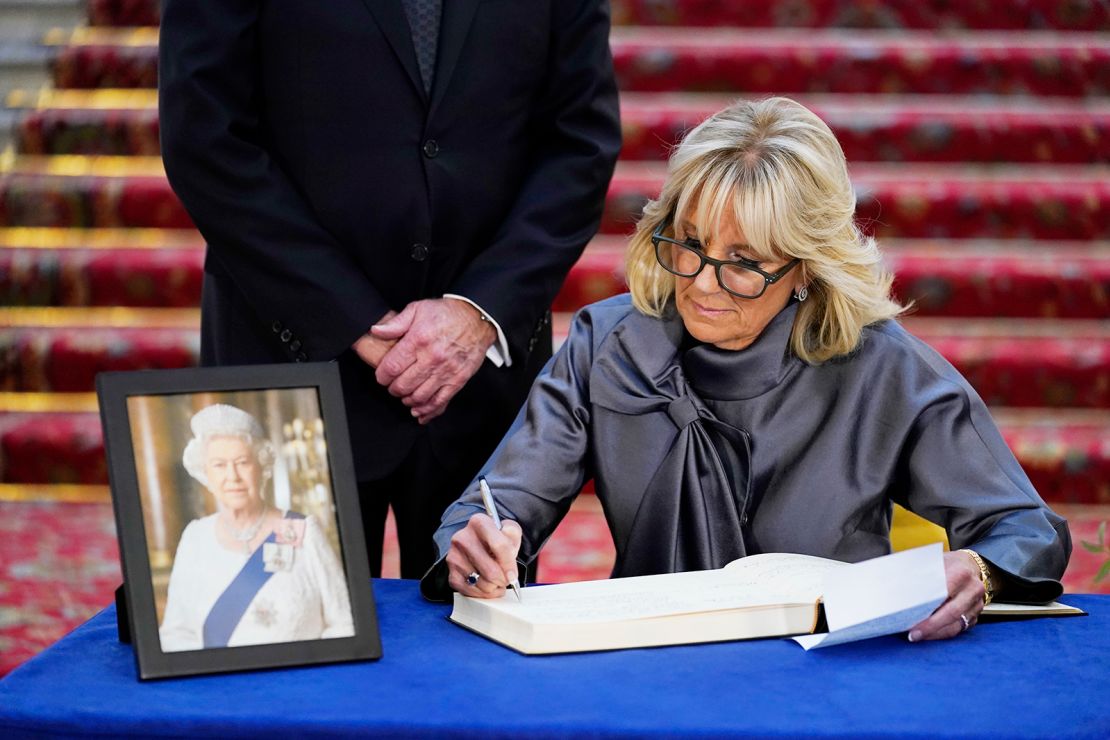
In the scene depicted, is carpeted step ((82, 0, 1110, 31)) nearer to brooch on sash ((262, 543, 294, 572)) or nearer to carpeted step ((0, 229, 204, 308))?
carpeted step ((0, 229, 204, 308))

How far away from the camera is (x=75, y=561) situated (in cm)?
348

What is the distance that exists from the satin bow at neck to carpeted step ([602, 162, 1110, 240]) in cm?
260

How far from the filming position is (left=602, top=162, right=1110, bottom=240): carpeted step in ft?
14.3

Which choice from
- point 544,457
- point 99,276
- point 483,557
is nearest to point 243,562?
point 483,557

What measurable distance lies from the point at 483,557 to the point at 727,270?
53 cm

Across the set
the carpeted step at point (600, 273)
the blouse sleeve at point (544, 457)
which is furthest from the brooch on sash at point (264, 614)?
the carpeted step at point (600, 273)

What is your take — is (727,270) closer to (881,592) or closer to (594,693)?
(881,592)

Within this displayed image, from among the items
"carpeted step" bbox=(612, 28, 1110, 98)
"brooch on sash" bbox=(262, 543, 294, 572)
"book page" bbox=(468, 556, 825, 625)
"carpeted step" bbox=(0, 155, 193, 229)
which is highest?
"carpeted step" bbox=(612, 28, 1110, 98)

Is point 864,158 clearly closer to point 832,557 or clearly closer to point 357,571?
point 832,557

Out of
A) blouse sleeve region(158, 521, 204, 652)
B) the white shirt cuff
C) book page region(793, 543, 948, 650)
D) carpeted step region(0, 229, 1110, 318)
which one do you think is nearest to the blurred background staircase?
carpeted step region(0, 229, 1110, 318)

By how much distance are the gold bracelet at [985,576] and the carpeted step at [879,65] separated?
11.3 feet

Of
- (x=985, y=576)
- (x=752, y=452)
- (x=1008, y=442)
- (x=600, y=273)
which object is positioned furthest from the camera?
(x=600, y=273)

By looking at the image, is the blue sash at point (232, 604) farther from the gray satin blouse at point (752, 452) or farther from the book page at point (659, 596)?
the gray satin blouse at point (752, 452)

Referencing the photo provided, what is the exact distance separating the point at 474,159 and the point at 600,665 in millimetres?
938
